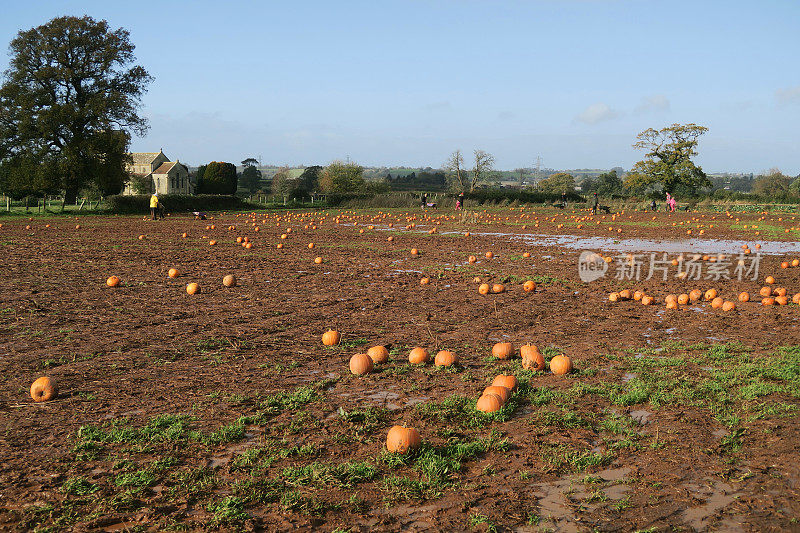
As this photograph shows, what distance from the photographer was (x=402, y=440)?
4.02 metres

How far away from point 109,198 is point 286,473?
132 ft

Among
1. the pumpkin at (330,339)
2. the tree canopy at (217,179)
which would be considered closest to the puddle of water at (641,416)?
the pumpkin at (330,339)

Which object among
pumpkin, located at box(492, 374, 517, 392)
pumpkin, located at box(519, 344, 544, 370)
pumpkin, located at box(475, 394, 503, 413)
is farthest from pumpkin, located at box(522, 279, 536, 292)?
pumpkin, located at box(475, 394, 503, 413)

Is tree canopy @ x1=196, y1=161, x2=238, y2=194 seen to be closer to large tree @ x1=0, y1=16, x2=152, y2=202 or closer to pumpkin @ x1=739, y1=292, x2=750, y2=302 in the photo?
large tree @ x1=0, y1=16, x2=152, y2=202

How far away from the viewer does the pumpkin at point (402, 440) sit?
13.1 ft

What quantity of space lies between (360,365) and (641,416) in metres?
2.55

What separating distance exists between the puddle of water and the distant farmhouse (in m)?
89.4

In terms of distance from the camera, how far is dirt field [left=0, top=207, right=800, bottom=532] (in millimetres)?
3396

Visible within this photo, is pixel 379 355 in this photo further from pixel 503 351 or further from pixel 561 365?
pixel 561 365

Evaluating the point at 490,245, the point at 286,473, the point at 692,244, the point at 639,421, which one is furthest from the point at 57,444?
the point at 692,244

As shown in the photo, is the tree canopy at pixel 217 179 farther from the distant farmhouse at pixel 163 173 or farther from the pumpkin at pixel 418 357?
the pumpkin at pixel 418 357

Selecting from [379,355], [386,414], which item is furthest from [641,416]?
[379,355]

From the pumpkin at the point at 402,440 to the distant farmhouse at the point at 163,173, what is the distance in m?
89.4

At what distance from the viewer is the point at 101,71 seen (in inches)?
1681
